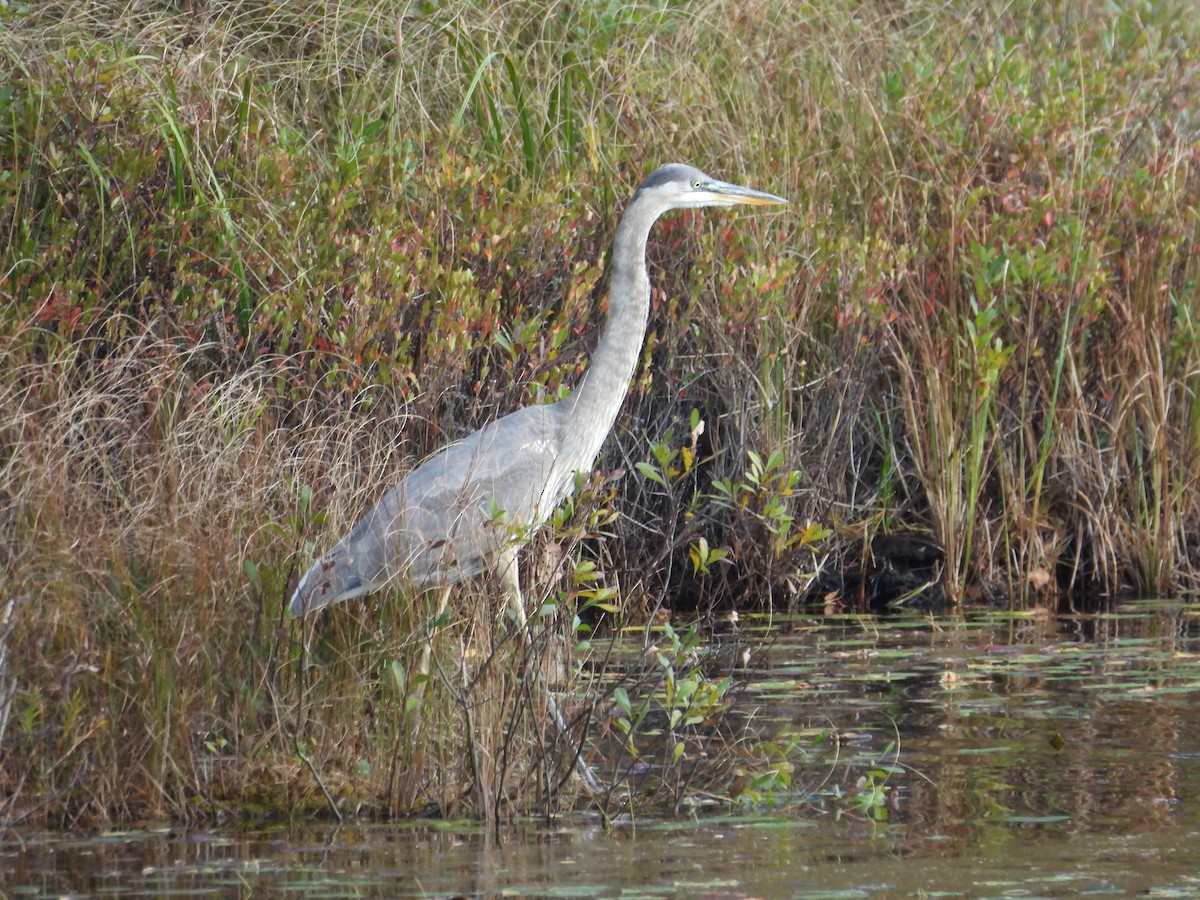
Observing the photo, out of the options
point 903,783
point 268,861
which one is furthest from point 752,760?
point 268,861

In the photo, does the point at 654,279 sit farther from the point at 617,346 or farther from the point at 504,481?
the point at 504,481

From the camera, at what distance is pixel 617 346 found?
6203 mm

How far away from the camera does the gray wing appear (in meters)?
5.07

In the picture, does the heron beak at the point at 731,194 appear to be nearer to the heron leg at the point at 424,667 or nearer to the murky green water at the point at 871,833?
the murky green water at the point at 871,833

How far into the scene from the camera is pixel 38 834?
14.9 feet

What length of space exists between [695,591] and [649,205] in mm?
2149

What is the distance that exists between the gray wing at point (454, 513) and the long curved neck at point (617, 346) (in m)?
0.09

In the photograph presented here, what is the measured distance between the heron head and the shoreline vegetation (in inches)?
30.2

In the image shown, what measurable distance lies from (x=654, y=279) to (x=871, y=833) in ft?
12.1

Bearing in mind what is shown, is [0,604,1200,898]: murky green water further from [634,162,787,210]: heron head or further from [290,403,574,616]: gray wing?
[634,162,787,210]: heron head

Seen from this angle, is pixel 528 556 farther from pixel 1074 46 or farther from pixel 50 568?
pixel 1074 46

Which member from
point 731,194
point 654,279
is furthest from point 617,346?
point 654,279

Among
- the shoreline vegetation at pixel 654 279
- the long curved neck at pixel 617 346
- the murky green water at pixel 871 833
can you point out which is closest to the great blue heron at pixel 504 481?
the long curved neck at pixel 617 346

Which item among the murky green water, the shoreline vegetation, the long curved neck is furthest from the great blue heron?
the murky green water
